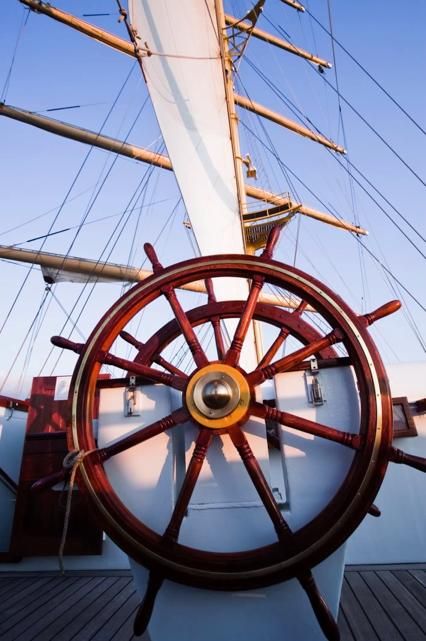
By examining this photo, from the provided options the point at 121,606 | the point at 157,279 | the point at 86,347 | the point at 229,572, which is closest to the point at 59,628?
the point at 121,606

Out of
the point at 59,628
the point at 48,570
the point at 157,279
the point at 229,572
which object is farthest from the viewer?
the point at 48,570

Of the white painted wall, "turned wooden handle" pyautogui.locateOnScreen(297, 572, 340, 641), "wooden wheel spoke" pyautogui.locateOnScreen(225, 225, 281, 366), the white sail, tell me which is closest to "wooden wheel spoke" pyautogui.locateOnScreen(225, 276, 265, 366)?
"wooden wheel spoke" pyautogui.locateOnScreen(225, 225, 281, 366)

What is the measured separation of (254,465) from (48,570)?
2.18 metres

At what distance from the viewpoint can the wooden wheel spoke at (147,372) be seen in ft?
4.58

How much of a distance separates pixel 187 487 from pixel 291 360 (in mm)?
545

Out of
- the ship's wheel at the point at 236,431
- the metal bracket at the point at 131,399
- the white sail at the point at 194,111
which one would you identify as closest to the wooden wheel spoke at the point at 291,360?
the ship's wheel at the point at 236,431

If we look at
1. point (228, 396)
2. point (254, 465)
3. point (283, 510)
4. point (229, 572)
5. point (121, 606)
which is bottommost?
point (121, 606)

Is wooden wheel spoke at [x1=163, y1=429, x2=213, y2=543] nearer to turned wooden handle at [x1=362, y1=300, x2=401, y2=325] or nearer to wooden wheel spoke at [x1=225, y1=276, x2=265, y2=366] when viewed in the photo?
wooden wheel spoke at [x1=225, y1=276, x2=265, y2=366]

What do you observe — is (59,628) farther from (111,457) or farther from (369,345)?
(369,345)

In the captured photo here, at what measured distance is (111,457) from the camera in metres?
1.40

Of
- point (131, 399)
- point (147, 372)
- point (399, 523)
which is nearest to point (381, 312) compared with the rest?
point (147, 372)

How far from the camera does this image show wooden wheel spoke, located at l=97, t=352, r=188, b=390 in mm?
1395

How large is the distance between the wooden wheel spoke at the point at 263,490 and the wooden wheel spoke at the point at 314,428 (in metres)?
0.11

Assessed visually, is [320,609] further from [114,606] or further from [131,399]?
[114,606]
